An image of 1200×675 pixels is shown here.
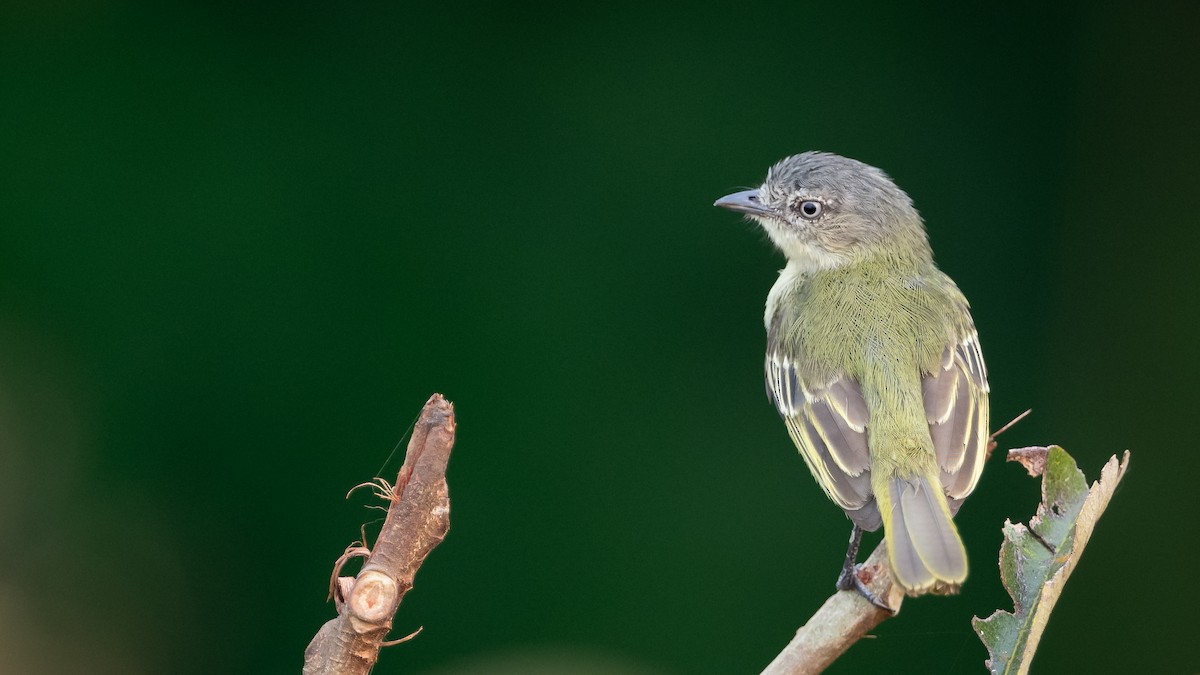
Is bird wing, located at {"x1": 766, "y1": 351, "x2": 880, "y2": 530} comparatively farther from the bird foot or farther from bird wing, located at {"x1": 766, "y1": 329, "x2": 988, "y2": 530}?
the bird foot

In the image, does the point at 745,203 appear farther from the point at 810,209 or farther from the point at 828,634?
the point at 828,634

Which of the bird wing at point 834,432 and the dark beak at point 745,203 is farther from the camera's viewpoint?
the dark beak at point 745,203

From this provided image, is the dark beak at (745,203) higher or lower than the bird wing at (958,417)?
higher

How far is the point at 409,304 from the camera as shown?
4992mm

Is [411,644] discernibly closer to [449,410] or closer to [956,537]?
[956,537]

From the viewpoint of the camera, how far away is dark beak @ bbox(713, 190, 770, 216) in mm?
4219

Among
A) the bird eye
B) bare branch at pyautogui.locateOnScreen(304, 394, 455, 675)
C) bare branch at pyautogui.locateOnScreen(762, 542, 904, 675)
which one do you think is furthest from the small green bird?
bare branch at pyautogui.locateOnScreen(304, 394, 455, 675)

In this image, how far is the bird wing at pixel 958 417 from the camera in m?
3.02

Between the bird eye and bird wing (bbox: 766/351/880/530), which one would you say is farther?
the bird eye

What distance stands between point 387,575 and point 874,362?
1881 mm

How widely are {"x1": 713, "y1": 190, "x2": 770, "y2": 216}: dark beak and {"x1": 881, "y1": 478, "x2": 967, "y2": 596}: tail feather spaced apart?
60.5 inches

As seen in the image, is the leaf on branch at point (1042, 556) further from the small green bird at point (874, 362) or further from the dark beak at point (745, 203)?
the dark beak at point (745, 203)

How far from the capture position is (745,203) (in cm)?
424

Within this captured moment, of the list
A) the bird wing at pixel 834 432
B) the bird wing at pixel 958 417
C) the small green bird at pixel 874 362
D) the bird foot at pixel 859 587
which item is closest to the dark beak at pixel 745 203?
the small green bird at pixel 874 362
